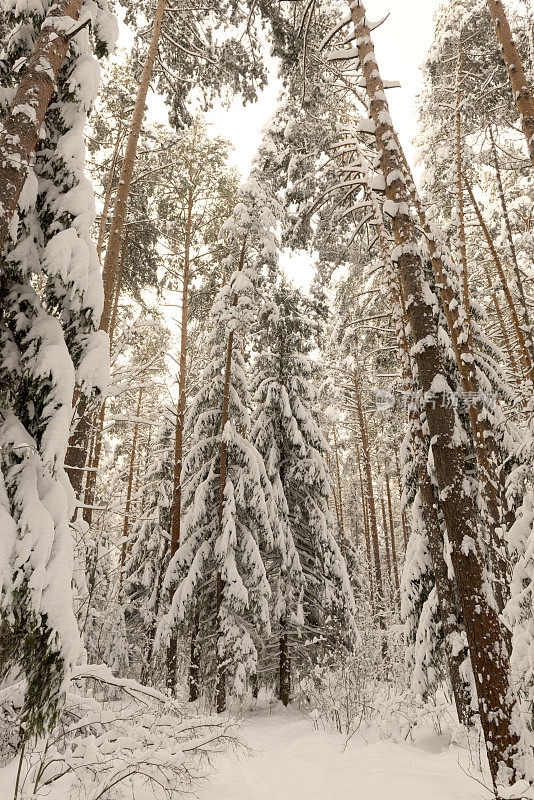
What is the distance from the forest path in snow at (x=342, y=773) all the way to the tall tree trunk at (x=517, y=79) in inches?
273

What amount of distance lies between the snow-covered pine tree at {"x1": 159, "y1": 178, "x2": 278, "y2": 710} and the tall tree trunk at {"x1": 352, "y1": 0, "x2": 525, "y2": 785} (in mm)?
5193

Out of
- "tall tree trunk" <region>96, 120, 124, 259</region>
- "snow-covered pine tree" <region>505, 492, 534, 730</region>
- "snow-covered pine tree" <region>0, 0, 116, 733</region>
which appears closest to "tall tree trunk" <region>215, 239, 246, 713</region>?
"tall tree trunk" <region>96, 120, 124, 259</region>

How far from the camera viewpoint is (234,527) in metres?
9.45

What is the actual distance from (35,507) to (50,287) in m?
1.59

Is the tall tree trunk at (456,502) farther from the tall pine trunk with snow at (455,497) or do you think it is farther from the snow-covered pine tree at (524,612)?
the snow-covered pine tree at (524,612)

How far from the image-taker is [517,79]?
20.5ft

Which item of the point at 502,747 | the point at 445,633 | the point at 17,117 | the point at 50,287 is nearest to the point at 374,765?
the point at 502,747

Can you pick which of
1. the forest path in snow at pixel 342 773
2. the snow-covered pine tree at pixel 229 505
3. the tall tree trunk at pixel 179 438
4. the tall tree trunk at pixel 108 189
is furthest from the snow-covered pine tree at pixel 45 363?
the tall tree trunk at pixel 179 438

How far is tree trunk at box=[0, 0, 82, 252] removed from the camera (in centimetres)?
311

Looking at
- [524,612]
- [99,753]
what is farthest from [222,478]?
[99,753]

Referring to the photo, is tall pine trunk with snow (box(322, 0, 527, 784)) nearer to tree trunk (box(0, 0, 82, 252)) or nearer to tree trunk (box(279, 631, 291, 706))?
tree trunk (box(0, 0, 82, 252))

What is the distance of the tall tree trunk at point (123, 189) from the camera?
22.4ft

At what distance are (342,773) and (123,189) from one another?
832cm

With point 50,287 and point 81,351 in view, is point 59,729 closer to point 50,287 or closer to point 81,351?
point 81,351
